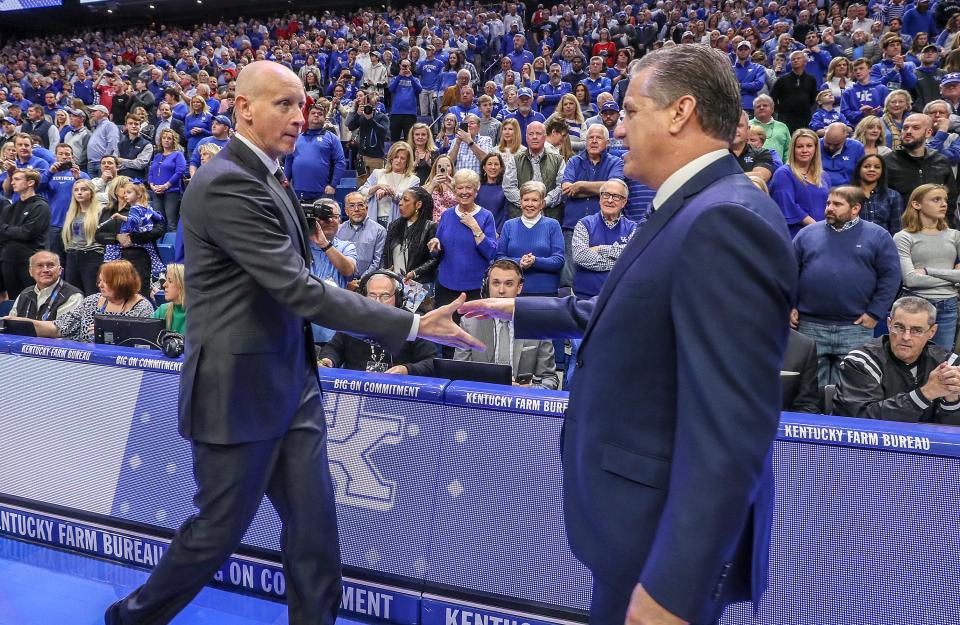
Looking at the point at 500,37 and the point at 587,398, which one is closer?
the point at 587,398

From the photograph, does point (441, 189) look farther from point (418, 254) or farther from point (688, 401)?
point (688, 401)

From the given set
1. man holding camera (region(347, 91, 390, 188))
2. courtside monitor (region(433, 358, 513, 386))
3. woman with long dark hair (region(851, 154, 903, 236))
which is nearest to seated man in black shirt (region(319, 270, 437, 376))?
courtside monitor (region(433, 358, 513, 386))

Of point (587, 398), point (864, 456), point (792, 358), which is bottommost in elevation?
point (792, 358)

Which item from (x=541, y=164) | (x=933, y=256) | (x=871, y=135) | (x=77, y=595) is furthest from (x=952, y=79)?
(x=77, y=595)

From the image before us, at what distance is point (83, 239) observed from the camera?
→ 8219 mm

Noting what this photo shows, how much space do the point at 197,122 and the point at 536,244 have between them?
6.93 metres

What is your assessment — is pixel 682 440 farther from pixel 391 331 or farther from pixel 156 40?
pixel 156 40

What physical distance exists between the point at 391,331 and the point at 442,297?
13.8 feet

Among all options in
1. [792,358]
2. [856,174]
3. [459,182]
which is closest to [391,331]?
[792,358]

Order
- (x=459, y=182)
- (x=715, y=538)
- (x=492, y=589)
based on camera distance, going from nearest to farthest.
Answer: (x=715, y=538)
(x=492, y=589)
(x=459, y=182)

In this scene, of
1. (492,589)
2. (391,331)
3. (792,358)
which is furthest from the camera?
(792,358)

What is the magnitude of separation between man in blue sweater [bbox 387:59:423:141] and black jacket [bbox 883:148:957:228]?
684 cm

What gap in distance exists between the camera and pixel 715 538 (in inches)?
50.9

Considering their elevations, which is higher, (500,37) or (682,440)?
(500,37)
